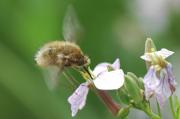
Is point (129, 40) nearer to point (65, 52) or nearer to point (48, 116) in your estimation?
point (48, 116)

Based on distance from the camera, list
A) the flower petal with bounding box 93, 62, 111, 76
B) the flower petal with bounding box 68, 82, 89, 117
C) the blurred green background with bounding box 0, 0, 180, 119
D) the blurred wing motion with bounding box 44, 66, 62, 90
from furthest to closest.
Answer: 1. the blurred green background with bounding box 0, 0, 180, 119
2. the flower petal with bounding box 93, 62, 111, 76
3. the flower petal with bounding box 68, 82, 89, 117
4. the blurred wing motion with bounding box 44, 66, 62, 90

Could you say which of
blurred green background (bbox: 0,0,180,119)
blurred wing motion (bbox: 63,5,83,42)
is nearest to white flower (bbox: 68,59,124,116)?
blurred wing motion (bbox: 63,5,83,42)

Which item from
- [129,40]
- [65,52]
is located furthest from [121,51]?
[65,52]

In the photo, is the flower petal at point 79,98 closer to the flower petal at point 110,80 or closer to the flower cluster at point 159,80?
the flower petal at point 110,80

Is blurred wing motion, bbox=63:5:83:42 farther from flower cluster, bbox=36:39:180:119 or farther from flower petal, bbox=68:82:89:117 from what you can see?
flower petal, bbox=68:82:89:117

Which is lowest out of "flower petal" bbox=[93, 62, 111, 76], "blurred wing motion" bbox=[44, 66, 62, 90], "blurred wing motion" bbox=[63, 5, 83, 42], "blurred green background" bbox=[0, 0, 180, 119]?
"blurred green background" bbox=[0, 0, 180, 119]

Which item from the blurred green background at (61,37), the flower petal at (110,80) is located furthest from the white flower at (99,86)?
the blurred green background at (61,37)
